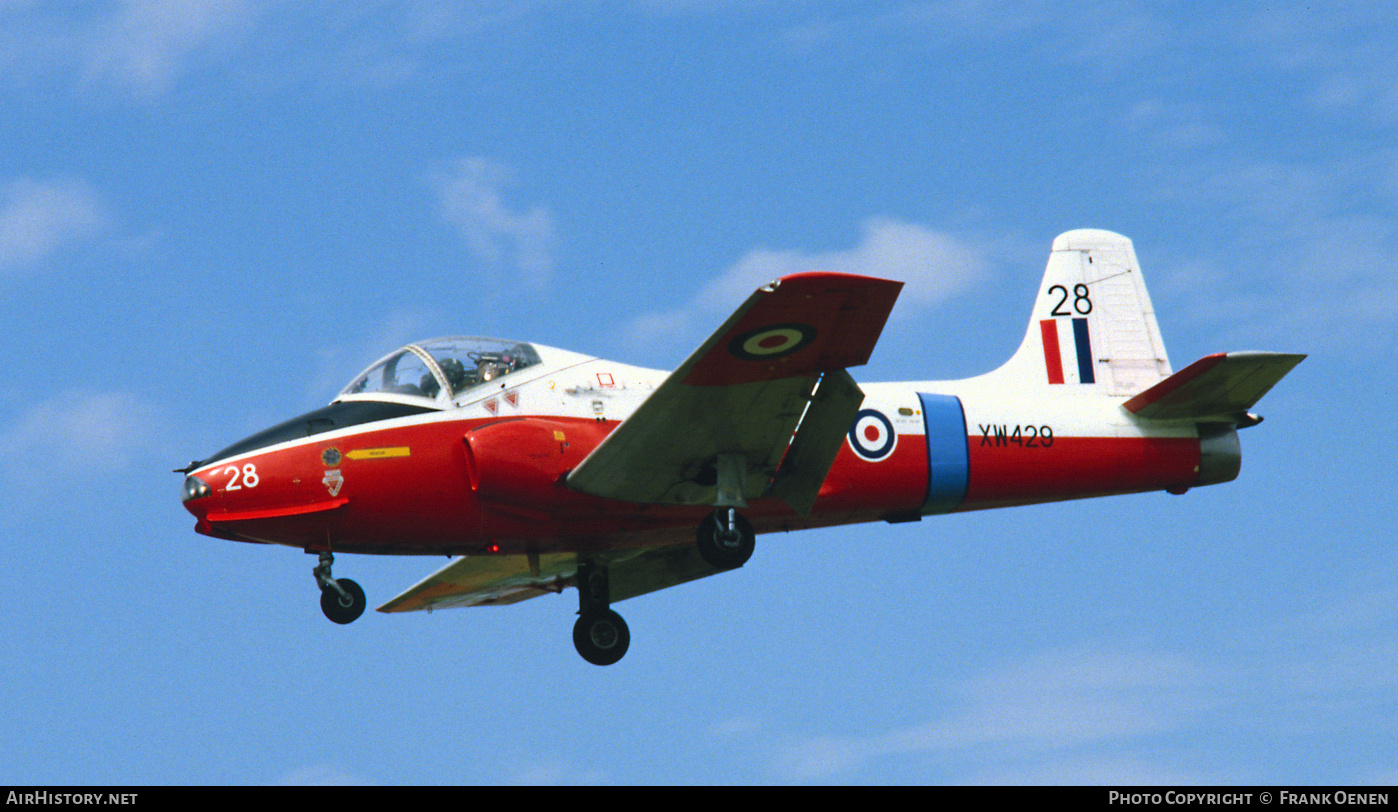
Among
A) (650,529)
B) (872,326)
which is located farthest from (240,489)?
(872,326)

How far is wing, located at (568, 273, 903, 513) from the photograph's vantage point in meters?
15.4

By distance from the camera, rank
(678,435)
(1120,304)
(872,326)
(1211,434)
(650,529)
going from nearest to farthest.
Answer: (872,326)
(678,435)
(650,529)
(1211,434)
(1120,304)

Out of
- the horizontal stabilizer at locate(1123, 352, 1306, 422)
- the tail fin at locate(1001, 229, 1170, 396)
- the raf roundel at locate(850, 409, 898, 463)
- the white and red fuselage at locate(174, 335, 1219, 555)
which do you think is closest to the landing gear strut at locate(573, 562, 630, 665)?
the white and red fuselage at locate(174, 335, 1219, 555)

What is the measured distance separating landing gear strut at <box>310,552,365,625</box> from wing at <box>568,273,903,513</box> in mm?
2875

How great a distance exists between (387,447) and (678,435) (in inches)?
137

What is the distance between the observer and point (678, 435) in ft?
57.0

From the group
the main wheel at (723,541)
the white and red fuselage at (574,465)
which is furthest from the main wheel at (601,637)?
the main wheel at (723,541)

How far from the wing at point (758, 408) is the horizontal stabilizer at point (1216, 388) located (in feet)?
16.3

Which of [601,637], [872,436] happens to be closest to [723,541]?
[872,436]

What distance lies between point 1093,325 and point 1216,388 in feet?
7.78

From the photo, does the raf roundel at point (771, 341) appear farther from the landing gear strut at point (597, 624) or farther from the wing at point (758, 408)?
the landing gear strut at point (597, 624)

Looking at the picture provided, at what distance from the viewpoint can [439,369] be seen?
18.5 m
